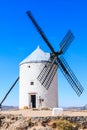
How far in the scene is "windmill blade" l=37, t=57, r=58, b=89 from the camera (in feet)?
123

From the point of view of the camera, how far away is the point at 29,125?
25.2 metres

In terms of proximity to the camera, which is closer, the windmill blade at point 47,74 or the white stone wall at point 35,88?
the windmill blade at point 47,74

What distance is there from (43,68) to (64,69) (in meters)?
2.41

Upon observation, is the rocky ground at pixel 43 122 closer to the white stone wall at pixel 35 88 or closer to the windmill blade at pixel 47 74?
the windmill blade at pixel 47 74

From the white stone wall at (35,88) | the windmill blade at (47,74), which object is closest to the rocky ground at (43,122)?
the windmill blade at (47,74)

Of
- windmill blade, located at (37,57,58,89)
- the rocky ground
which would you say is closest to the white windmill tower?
windmill blade, located at (37,57,58,89)

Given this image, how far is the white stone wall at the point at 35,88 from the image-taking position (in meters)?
40.1

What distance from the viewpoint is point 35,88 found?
132 ft

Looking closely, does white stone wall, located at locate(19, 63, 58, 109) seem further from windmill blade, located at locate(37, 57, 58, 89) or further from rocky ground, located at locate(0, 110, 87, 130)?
rocky ground, located at locate(0, 110, 87, 130)

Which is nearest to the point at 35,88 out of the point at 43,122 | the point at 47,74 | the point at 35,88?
the point at 35,88

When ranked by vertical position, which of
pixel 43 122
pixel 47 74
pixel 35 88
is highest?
pixel 47 74

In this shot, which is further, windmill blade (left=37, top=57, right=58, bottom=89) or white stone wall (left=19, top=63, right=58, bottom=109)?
white stone wall (left=19, top=63, right=58, bottom=109)

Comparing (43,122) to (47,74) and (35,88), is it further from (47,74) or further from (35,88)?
(35,88)

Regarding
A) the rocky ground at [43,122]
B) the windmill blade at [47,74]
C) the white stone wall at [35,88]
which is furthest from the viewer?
the white stone wall at [35,88]
